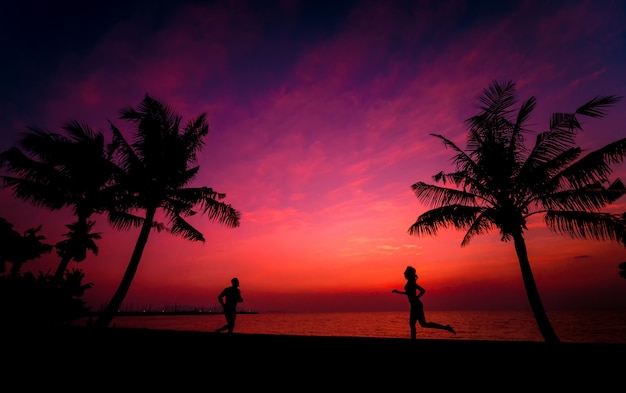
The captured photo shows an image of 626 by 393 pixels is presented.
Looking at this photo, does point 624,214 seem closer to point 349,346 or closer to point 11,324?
point 349,346

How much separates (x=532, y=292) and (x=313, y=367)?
993 cm

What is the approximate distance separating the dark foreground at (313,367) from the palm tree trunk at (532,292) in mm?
5730

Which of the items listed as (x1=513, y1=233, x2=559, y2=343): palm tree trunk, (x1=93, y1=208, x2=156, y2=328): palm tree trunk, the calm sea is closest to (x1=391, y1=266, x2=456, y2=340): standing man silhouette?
(x1=513, y1=233, x2=559, y2=343): palm tree trunk

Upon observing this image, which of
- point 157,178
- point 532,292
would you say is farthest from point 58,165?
point 532,292

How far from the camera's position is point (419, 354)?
4984 millimetres

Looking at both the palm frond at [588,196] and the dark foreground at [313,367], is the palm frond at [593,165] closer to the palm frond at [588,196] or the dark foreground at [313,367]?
the palm frond at [588,196]

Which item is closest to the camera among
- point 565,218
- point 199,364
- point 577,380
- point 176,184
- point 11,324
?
point 577,380

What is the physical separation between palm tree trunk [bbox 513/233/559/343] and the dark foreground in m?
5.73

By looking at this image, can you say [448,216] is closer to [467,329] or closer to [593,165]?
[593,165]

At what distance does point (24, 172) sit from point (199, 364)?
12.3 m

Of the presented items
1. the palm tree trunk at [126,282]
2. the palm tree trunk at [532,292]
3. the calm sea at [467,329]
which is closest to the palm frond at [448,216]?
the palm tree trunk at [532,292]

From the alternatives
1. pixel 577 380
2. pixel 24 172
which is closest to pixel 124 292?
pixel 24 172

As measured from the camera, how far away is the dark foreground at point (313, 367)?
3.48m

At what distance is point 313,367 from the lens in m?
4.30
